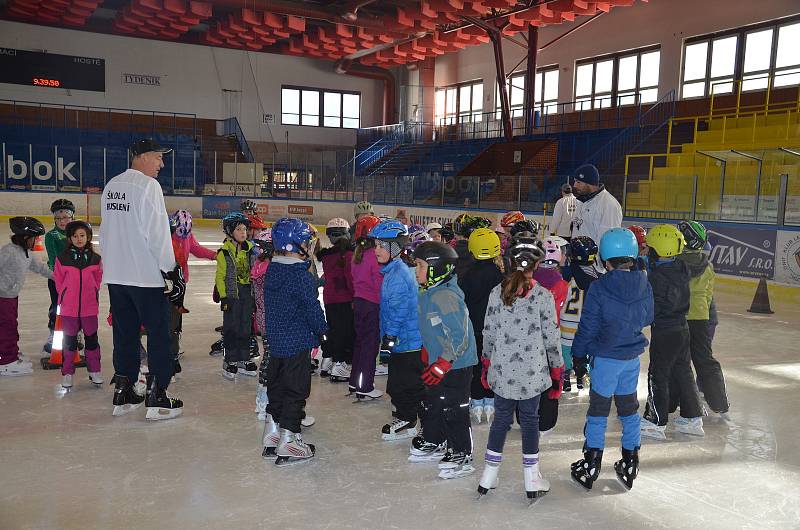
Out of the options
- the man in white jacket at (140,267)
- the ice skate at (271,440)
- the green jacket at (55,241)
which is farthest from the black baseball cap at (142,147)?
the ice skate at (271,440)

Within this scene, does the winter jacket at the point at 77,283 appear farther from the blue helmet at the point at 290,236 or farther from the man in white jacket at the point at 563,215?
the man in white jacket at the point at 563,215

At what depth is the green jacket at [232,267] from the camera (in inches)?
A: 221

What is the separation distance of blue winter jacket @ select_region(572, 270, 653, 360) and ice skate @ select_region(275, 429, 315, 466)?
1689 mm

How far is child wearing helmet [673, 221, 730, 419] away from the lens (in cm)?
467

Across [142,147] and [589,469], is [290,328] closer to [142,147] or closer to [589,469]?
[142,147]

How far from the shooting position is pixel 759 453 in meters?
4.31

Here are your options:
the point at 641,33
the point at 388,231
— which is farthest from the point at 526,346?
the point at 641,33

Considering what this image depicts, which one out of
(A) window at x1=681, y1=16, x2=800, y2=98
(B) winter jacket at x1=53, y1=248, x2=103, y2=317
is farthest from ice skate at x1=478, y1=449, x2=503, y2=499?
(A) window at x1=681, y1=16, x2=800, y2=98

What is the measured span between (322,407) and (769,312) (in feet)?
24.7

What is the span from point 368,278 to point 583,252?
161 cm

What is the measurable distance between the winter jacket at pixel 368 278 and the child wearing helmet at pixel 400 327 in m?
0.63

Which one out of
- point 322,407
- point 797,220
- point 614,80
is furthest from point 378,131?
point 322,407

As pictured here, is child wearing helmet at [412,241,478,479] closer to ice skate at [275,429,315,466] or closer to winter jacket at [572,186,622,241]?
ice skate at [275,429,315,466]

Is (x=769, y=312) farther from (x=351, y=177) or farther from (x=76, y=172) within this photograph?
(x=76, y=172)
